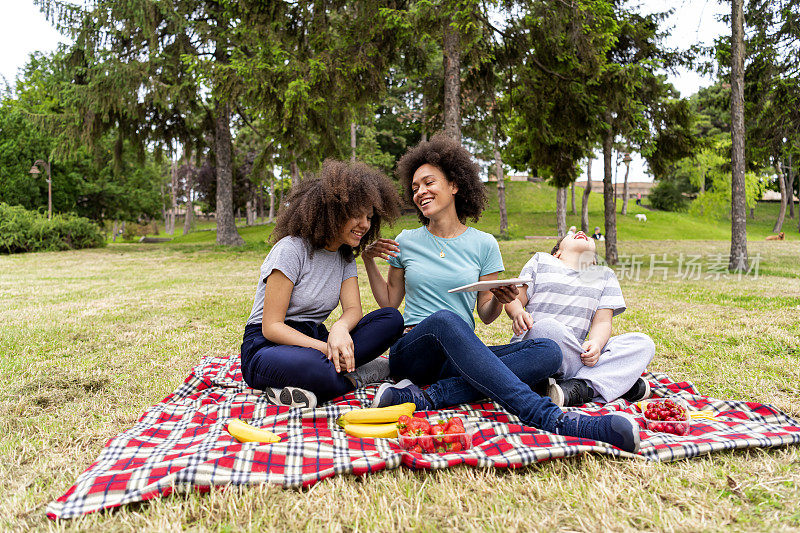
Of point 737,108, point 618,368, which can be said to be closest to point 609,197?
point 737,108

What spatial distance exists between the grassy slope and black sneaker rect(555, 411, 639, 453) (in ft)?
A: 72.7

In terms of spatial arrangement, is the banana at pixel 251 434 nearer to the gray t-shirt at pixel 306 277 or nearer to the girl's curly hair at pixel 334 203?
the gray t-shirt at pixel 306 277

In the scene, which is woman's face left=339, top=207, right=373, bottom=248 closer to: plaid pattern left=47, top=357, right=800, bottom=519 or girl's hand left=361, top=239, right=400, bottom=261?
girl's hand left=361, top=239, right=400, bottom=261

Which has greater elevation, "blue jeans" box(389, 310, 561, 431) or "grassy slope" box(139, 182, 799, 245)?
"grassy slope" box(139, 182, 799, 245)

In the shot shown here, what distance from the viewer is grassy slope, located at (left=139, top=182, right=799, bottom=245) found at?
28250 mm

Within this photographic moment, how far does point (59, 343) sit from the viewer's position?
4.55 metres

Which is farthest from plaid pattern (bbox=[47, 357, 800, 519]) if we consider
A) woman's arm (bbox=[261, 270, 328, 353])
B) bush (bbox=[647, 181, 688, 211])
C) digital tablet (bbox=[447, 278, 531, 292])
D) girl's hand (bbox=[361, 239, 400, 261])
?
Result: bush (bbox=[647, 181, 688, 211])

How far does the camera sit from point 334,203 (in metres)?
2.79

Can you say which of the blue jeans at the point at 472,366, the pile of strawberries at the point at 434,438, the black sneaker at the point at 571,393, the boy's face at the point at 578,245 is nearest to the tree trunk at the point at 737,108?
the boy's face at the point at 578,245

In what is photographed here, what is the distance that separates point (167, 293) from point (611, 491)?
24.8 ft

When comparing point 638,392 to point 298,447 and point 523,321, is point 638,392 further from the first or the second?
point 298,447

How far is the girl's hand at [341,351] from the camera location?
261cm

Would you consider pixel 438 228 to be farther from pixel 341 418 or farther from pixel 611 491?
pixel 611 491

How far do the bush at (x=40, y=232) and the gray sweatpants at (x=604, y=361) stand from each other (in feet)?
66.7
